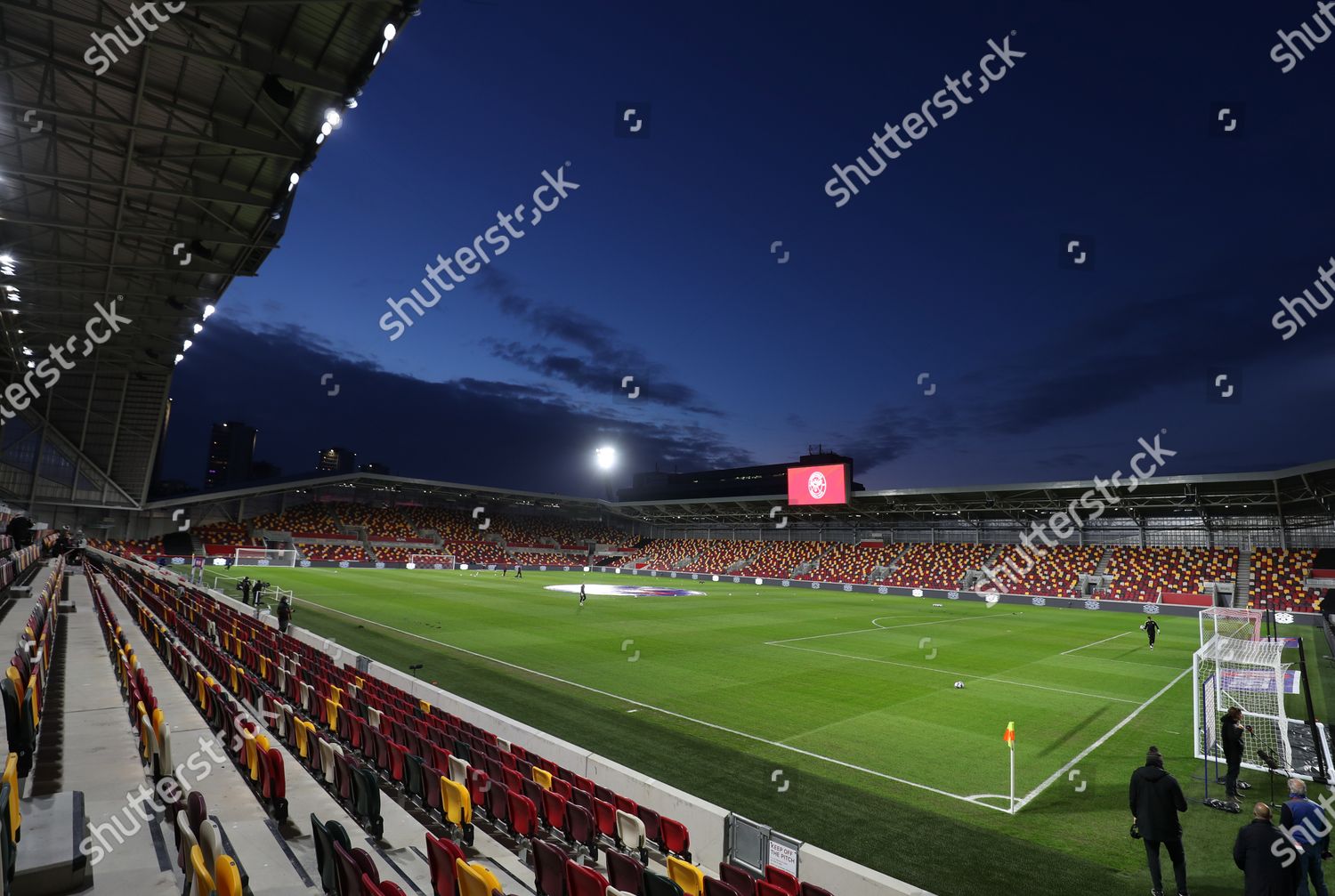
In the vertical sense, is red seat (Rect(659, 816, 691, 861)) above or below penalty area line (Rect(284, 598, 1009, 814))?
above

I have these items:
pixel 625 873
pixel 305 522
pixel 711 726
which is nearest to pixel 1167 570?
pixel 711 726

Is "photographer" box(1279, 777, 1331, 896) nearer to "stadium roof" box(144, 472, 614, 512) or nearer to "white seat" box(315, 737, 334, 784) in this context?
"white seat" box(315, 737, 334, 784)

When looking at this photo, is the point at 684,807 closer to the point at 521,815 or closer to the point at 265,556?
the point at 521,815

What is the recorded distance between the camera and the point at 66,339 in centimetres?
3281

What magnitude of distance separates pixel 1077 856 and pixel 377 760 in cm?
930

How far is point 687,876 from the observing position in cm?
596

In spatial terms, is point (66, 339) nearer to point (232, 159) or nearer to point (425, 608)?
point (425, 608)

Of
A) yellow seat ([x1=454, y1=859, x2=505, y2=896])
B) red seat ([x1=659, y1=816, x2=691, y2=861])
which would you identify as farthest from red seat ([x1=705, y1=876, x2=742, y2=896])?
red seat ([x1=659, y1=816, x2=691, y2=861])

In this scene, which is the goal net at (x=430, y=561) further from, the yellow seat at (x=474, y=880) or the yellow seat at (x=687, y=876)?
the yellow seat at (x=474, y=880)

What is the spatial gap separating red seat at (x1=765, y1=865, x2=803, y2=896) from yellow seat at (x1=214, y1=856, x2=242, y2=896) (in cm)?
429

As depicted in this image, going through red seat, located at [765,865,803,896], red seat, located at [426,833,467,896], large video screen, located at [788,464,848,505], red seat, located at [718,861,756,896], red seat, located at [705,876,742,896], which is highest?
large video screen, located at [788,464,848,505]

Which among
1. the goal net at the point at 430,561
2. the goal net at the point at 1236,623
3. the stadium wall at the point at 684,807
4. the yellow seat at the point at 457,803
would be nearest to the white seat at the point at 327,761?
the yellow seat at the point at 457,803

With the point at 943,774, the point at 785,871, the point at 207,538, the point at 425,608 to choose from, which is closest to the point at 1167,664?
the point at 943,774

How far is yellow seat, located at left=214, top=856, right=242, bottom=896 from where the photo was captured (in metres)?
3.82
